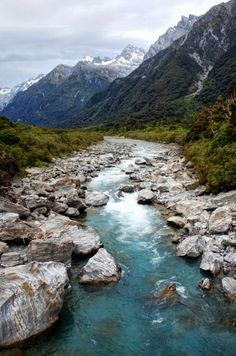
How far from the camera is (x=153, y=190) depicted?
120ft

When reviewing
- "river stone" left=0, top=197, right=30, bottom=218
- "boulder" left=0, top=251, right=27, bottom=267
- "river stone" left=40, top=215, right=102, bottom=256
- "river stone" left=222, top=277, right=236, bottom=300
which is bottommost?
"river stone" left=222, top=277, right=236, bottom=300

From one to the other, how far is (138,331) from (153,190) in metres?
22.5

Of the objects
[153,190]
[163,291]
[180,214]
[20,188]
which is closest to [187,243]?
[163,291]

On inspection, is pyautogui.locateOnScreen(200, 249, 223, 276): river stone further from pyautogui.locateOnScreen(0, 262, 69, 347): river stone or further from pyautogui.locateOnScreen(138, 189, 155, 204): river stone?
pyautogui.locateOnScreen(138, 189, 155, 204): river stone

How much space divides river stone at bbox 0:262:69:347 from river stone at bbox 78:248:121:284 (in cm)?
215

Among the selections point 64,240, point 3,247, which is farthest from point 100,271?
point 3,247

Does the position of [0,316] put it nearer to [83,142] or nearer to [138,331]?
[138,331]

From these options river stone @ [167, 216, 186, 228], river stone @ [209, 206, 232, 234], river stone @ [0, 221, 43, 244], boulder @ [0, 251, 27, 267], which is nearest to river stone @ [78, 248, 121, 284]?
boulder @ [0, 251, 27, 267]

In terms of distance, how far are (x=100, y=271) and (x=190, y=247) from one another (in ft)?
18.3

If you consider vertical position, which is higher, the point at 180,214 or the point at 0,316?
the point at 0,316

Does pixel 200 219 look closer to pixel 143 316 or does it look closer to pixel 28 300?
pixel 143 316

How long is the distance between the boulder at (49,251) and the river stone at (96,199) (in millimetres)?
12771

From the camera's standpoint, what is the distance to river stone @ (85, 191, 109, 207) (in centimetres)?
3244

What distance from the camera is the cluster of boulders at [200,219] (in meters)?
19.3
